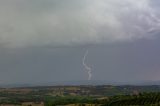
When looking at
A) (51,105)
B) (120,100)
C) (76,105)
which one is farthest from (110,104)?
(51,105)

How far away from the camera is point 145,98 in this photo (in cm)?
15238

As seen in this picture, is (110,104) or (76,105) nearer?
(110,104)

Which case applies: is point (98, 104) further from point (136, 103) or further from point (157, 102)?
point (157, 102)

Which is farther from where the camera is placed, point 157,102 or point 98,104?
point 98,104

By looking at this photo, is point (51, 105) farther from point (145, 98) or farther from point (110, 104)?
point (145, 98)

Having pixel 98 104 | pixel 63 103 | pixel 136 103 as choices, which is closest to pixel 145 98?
pixel 136 103

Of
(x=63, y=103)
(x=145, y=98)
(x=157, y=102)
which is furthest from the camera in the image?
(x=63, y=103)

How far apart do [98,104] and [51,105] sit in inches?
878

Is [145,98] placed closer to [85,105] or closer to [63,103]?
[85,105]

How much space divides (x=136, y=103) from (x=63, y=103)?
1564 inches

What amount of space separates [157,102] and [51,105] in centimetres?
5020

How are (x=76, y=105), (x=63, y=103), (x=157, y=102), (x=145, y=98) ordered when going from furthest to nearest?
1. (x=63, y=103)
2. (x=76, y=105)
3. (x=145, y=98)
4. (x=157, y=102)

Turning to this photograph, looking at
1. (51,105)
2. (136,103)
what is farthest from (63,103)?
(136,103)

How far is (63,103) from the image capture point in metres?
177
